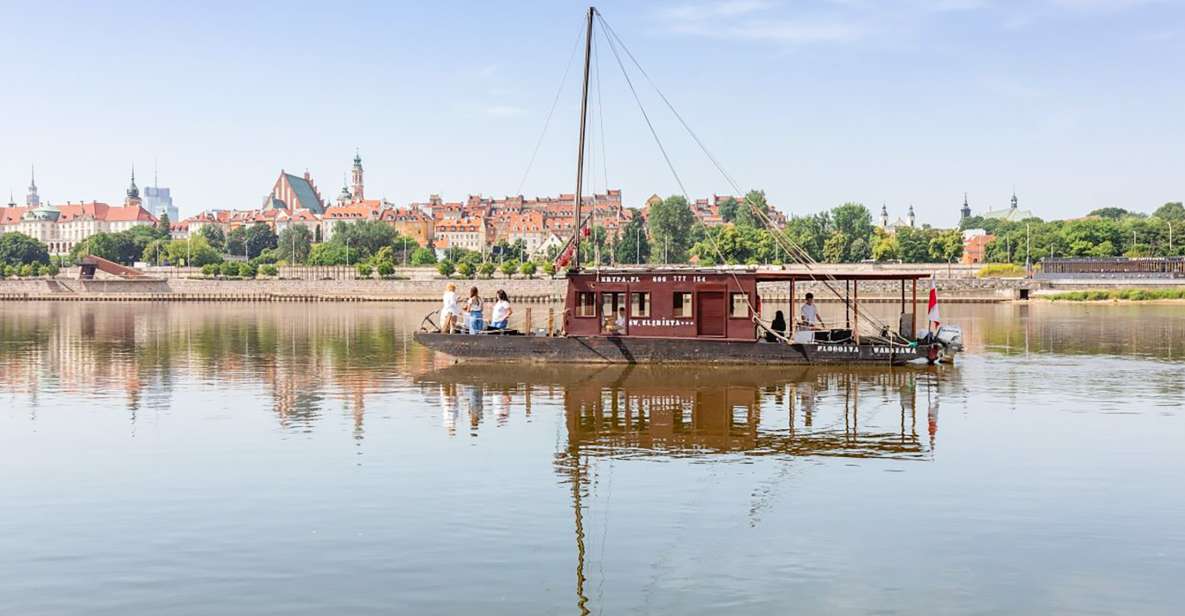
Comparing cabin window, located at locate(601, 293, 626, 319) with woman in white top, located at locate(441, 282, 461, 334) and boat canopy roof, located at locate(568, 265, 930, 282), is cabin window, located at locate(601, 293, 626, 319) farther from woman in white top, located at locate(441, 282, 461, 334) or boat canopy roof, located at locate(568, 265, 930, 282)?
woman in white top, located at locate(441, 282, 461, 334)

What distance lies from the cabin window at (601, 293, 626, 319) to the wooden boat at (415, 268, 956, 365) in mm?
32

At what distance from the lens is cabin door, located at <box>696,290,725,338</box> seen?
35.8 m

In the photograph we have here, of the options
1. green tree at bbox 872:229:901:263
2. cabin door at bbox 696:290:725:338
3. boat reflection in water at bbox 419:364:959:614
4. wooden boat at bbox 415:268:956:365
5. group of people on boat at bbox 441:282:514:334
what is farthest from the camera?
green tree at bbox 872:229:901:263

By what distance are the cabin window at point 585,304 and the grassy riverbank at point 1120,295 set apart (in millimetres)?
81684

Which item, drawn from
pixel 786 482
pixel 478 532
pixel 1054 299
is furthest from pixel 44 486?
pixel 1054 299

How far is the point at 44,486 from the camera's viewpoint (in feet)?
58.0

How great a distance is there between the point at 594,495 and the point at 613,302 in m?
→ 20.4

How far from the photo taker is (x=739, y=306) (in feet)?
124

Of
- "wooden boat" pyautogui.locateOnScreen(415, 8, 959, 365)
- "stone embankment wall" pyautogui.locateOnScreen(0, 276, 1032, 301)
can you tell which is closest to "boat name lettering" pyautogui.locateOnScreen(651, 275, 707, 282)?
"wooden boat" pyautogui.locateOnScreen(415, 8, 959, 365)

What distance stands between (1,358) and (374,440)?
86.6ft

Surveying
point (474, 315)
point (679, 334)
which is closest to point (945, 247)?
point (679, 334)

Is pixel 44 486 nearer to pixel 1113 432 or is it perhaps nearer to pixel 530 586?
pixel 530 586

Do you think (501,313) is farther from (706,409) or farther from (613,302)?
(706,409)

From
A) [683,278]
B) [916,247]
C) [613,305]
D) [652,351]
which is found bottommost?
[652,351]
